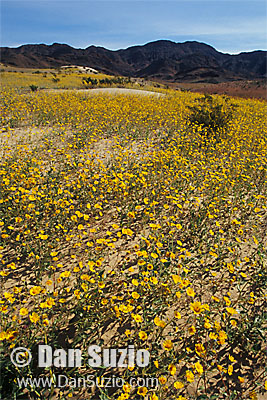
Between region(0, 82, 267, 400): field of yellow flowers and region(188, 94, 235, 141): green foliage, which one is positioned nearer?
region(0, 82, 267, 400): field of yellow flowers

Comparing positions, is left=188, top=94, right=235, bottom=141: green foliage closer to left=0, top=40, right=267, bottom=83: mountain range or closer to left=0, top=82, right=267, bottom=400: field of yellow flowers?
left=0, top=82, right=267, bottom=400: field of yellow flowers

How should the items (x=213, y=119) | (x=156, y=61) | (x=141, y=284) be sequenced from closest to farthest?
1. (x=141, y=284)
2. (x=213, y=119)
3. (x=156, y=61)

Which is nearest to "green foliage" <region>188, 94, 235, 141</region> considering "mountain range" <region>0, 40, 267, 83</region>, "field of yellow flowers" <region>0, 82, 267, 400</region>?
"field of yellow flowers" <region>0, 82, 267, 400</region>

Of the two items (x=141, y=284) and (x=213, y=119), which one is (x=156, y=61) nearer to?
(x=213, y=119)

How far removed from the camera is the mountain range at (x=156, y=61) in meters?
92.3

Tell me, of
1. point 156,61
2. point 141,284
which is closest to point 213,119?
point 141,284

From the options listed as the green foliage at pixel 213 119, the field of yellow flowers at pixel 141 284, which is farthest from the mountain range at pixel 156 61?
the field of yellow flowers at pixel 141 284

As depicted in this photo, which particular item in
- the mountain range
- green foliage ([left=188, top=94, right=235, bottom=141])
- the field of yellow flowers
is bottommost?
the field of yellow flowers

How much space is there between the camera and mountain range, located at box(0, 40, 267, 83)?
3634 inches

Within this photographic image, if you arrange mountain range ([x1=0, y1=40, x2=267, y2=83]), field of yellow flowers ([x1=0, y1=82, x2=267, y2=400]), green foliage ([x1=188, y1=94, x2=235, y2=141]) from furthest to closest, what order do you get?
mountain range ([x1=0, y1=40, x2=267, y2=83]) → green foliage ([x1=188, y1=94, x2=235, y2=141]) → field of yellow flowers ([x1=0, y1=82, x2=267, y2=400])

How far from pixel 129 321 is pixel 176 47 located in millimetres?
224769

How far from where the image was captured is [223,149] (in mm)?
7633

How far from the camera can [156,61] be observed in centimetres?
13275

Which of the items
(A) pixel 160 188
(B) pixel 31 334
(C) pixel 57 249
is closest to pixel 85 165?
(A) pixel 160 188
